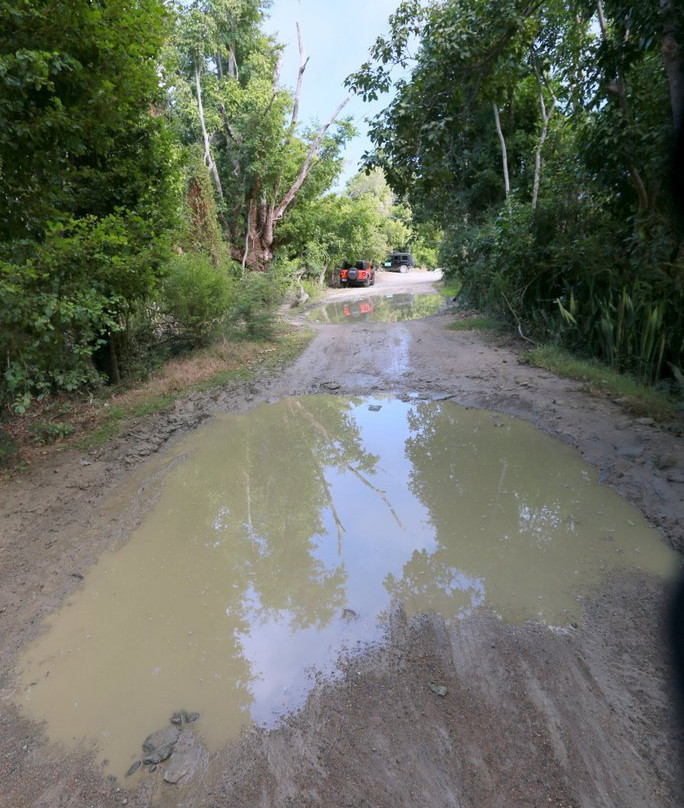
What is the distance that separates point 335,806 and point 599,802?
1.03 m

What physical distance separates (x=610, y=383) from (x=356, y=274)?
24685 millimetres

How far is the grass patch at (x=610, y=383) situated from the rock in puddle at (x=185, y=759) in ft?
17.5

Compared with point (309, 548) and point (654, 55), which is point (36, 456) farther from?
point (654, 55)

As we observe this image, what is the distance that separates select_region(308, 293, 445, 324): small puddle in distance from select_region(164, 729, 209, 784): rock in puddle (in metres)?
13.0

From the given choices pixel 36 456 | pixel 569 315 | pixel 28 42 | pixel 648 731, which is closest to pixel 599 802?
pixel 648 731

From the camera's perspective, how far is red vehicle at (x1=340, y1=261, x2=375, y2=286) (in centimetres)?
2992

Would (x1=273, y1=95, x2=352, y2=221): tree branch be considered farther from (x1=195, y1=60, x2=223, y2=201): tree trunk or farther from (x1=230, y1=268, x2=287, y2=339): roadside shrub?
(x1=230, y1=268, x2=287, y2=339): roadside shrub

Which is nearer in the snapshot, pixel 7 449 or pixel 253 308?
pixel 7 449

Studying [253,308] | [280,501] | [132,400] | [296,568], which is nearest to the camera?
[296,568]

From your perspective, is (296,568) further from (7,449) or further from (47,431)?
(47,431)

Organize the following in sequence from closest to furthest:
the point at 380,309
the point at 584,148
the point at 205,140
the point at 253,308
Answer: the point at 584,148 → the point at 253,308 → the point at 205,140 → the point at 380,309

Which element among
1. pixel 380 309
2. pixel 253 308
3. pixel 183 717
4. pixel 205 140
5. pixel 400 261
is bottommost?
pixel 380 309

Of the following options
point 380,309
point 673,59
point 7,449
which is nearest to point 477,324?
point 380,309

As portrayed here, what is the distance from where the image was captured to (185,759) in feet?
7.32
